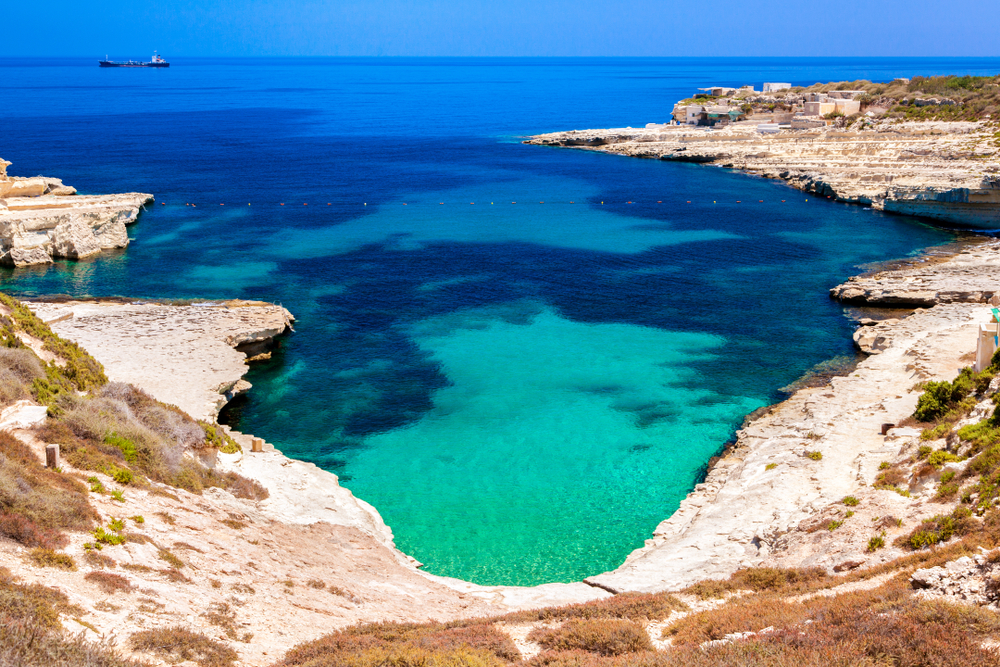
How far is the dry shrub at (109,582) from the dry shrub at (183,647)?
63.3 inches

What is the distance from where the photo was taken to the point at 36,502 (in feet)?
52.7

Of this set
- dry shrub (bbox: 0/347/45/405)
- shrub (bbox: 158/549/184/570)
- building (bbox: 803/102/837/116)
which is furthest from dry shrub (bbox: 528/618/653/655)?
building (bbox: 803/102/837/116)

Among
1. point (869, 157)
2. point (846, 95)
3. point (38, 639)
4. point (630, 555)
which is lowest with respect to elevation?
point (630, 555)

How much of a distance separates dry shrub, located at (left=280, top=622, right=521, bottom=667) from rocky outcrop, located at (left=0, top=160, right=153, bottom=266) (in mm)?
51485

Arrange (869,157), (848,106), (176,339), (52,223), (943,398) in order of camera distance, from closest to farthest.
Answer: (943,398) < (176,339) < (52,223) < (869,157) < (848,106)

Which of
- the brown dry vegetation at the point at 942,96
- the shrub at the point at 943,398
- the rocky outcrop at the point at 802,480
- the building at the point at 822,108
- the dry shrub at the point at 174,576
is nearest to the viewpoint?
the dry shrub at the point at 174,576

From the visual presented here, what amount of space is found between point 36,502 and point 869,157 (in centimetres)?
8669

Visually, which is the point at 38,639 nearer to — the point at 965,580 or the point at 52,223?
the point at 965,580

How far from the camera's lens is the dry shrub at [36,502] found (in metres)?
15.1

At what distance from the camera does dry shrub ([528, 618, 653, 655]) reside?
13.7m

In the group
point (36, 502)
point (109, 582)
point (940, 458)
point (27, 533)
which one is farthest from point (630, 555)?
point (27, 533)

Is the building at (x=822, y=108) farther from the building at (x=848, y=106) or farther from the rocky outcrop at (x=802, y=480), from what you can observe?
the rocky outcrop at (x=802, y=480)

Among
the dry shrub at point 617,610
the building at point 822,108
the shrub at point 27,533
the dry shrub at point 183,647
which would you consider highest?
the building at point 822,108

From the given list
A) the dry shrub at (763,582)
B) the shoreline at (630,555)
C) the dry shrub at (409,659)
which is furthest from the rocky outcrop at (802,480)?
the dry shrub at (409,659)
